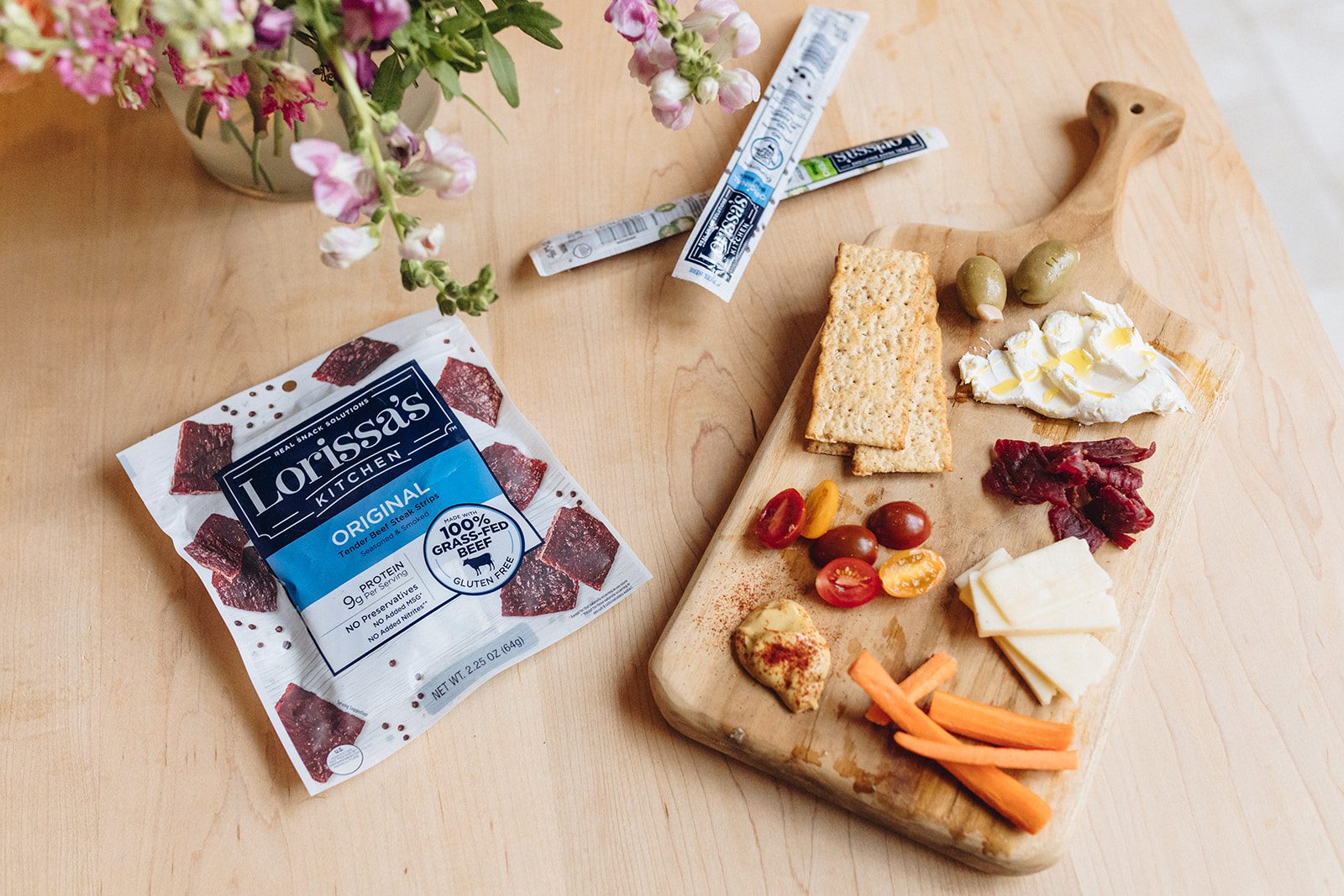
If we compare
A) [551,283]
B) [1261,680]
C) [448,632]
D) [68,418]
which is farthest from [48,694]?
[1261,680]

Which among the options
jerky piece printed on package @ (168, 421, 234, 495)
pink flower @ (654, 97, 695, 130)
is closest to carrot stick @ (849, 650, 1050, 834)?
pink flower @ (654, 97, 695, 130)

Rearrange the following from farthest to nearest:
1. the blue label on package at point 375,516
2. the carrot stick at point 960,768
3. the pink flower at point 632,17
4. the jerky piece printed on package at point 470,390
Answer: the jerky piece printed on package at point 470,390 < the blue label on package at point 375,516 < the carrot stick at point 960,768 < the pink flower at point 632,17

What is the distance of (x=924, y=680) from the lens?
1.09 metres

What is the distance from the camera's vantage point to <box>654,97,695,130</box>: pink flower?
90cm

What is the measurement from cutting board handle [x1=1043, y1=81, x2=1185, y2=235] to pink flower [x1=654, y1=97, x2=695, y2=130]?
698 millimetres

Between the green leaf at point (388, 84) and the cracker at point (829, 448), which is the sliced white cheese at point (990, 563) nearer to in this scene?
the cracker at point (829, 448)

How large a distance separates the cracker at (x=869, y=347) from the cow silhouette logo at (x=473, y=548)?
16.2 inches

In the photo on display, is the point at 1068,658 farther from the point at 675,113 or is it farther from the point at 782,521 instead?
the point at 675,113

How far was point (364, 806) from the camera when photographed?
109 cm

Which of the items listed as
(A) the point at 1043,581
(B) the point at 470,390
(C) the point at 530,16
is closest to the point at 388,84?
(C) the point at 530,16

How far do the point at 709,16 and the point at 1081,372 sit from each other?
0.70 metres

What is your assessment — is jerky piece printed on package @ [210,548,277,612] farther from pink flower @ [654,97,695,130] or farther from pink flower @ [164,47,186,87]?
pink flower @ [654,97,695,130]

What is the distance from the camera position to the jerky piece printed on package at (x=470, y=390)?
4.05 ft

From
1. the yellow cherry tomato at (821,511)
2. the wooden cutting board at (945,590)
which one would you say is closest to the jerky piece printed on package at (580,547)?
the wooden cutting board at (945,590)
